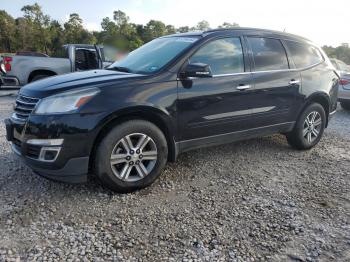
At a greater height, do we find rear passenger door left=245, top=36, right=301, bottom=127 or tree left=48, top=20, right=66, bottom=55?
tree left=48, top=20, right=66, bottom=55

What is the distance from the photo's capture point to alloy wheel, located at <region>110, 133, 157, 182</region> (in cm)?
332

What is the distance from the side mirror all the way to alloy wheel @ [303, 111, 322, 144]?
2.21 metres

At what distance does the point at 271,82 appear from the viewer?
14.2 ft

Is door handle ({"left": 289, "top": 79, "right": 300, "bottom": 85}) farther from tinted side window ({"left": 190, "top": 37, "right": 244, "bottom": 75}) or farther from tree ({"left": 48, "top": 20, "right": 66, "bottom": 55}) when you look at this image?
tree ({"left": 48, "top": 20, "right": 66, "bottom": 55})

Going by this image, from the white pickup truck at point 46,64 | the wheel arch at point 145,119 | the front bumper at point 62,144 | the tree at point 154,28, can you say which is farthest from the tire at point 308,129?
the tree at point 154,28

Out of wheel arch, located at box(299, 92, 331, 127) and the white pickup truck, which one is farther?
the white pickup truck

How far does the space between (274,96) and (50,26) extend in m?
46.1

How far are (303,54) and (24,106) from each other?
392cm

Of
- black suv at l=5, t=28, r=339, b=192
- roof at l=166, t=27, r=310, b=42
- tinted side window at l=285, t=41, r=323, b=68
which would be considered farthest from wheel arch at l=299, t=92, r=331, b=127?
roof at l=166, t=27, r=310, b=42

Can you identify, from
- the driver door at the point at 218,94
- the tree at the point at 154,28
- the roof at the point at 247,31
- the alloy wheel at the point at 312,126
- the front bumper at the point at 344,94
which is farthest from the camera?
the tree at the point at 154,28

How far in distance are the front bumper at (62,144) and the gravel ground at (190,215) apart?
0.34 m

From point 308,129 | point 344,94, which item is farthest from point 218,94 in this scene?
point 344,94

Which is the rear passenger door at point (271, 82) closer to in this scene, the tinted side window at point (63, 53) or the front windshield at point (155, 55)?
the front windshield at point (155, 55)

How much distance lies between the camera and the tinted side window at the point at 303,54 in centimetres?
475
